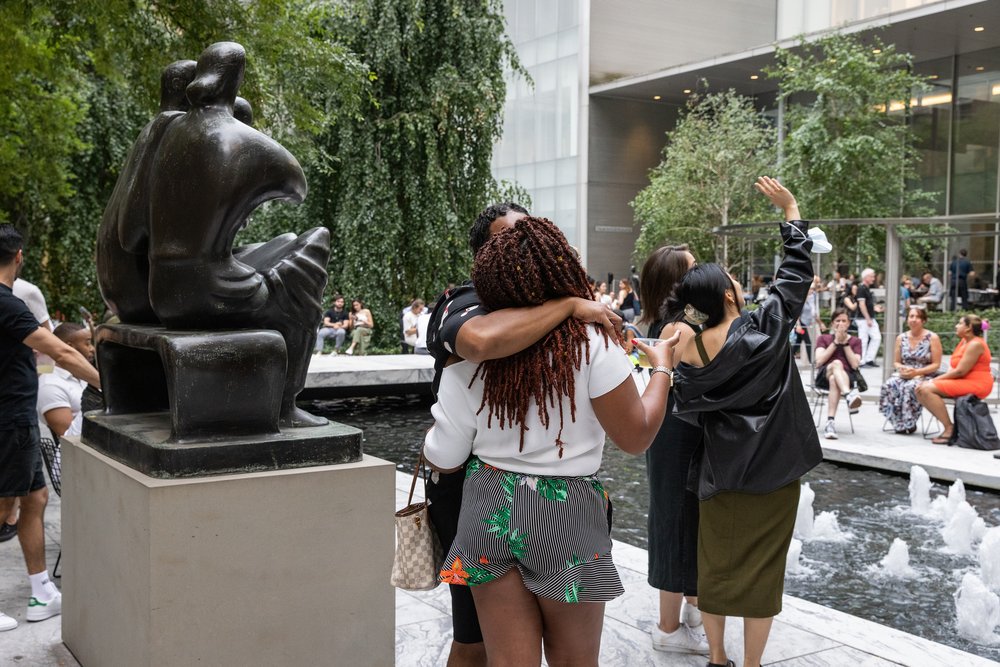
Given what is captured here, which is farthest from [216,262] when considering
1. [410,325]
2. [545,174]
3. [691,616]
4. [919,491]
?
[545,174]

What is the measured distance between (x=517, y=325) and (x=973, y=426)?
913 centimetres

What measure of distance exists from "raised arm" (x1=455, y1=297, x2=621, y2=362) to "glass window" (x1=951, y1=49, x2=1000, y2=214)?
29557 mm

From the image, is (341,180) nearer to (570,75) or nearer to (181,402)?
(181,402)

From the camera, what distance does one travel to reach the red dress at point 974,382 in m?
10.3

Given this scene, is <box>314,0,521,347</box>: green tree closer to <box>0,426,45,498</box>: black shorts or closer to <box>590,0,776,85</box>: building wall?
<box>0,426,45,498</box>: black shorts

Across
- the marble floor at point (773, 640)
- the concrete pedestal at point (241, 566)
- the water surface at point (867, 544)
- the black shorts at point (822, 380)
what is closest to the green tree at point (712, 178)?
the black shorts at point (822, 380)

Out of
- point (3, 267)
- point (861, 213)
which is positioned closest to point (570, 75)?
point (861, 213)

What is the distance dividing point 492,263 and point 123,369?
2181 millimetres

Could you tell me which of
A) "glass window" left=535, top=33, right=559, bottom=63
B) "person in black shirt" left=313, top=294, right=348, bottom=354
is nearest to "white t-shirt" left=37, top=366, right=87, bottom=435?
"person in black shirt" left=313, top=294, right=348, bottom=354

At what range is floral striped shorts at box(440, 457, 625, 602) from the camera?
7.98 ft

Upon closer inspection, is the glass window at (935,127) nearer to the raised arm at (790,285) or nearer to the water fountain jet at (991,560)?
the water fountain jet at (991,560)

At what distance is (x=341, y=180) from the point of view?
61.8ft

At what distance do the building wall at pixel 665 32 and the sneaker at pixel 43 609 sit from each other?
3473 cm

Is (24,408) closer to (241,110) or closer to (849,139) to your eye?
(241,110)
